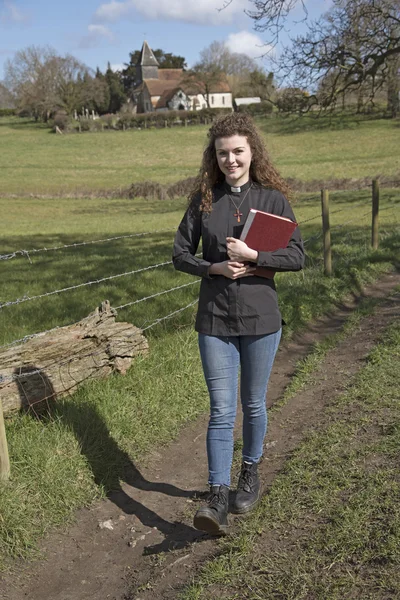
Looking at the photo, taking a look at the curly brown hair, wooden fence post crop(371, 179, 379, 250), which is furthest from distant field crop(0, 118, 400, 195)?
the curly brown hair

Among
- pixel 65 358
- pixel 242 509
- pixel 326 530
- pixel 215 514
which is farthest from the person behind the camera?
pixel 65 358

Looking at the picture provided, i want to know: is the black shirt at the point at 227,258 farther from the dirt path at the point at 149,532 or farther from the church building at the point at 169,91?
the church building at the point at 169,91

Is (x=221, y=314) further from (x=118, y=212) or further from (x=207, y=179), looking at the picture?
(x=118, y=212)

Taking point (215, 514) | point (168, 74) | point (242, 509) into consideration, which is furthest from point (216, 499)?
point (168, 74)

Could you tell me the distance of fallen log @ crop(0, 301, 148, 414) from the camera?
5.02 metres

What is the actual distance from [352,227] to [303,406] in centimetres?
1208

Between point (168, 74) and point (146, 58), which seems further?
point (146, 58)

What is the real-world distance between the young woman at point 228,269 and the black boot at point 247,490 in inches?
8.1

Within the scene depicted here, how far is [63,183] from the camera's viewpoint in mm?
43094

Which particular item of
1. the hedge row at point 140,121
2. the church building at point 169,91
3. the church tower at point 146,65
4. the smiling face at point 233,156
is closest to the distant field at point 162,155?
the hedge row at point 140,121

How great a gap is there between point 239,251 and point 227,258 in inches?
6.9

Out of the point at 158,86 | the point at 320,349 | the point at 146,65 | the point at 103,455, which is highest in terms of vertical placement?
the point at 146,65

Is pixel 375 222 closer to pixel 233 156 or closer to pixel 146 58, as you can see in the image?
pixel 233 156

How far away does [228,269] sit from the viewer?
348 cm
